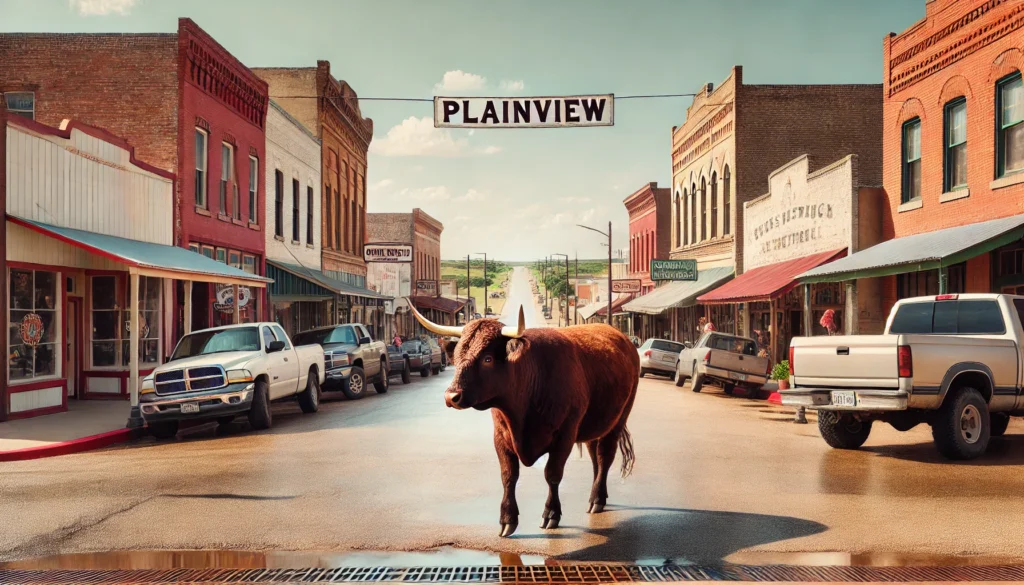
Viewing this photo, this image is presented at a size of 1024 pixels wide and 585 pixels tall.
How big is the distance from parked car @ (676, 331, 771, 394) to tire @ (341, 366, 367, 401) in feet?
28.8

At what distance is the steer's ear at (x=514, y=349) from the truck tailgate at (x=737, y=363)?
58.4 ft

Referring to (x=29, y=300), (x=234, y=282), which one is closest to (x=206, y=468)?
(x=29, y=300)

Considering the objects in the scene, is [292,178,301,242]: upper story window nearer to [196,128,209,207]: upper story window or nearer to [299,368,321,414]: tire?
[196,128,209,207]: upper story window

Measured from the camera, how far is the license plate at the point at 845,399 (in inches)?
467

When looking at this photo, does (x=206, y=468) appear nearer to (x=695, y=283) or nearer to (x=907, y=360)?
(x=907, y=360)

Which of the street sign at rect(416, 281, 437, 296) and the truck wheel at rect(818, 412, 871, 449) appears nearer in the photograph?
the truck wheel at rect(818, 412, 871, 449)

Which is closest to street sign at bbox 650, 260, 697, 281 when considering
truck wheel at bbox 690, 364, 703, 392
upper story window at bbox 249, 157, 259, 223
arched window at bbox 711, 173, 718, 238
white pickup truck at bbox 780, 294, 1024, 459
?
arched window at bbox 711, 173, 718, 238

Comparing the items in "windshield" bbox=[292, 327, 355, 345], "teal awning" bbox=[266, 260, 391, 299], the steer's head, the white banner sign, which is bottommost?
"windshield" bbox=[292, 327, 355, 345]

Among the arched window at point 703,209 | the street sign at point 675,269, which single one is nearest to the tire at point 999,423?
the street sign at point 675,269

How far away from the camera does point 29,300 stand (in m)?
17.8

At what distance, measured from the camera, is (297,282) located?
3400cm

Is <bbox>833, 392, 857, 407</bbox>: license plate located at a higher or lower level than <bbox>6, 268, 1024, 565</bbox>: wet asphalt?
higher

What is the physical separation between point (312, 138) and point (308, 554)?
3290cm

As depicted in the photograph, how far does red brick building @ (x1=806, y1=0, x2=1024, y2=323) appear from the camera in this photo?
728 inches
